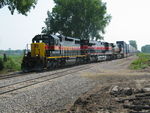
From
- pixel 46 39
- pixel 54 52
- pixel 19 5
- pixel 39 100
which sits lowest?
pixel 39 100

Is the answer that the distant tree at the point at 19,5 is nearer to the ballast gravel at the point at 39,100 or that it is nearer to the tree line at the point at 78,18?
the ballast gravel at the point at 39,100

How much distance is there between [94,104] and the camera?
344 inches

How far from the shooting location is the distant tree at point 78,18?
57688 millimetres

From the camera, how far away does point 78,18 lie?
57719 mm

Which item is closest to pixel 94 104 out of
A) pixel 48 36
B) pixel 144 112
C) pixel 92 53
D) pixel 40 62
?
pixel 144 112

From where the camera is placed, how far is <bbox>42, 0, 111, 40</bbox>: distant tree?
57.7m

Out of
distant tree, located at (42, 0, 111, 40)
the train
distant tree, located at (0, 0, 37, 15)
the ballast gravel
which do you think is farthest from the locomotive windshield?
distant tree, located at (42, 0, 111, 40)

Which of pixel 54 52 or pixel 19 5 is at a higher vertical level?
pixel 19 5

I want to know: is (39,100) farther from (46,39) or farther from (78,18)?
(78,18)

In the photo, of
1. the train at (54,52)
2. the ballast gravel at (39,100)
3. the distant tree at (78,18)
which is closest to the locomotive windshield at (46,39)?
the train at (54,52)

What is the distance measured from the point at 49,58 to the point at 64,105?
49.1ft

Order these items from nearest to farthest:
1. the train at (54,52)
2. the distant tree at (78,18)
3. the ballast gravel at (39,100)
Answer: the ballast gravel at (39,100) → the train at (54,52) → the distant tree at (78,18)

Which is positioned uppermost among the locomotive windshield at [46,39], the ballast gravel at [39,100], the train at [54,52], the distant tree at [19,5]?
the distant tree at [19,5]

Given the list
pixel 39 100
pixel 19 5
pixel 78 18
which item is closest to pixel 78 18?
pixel 78 18
